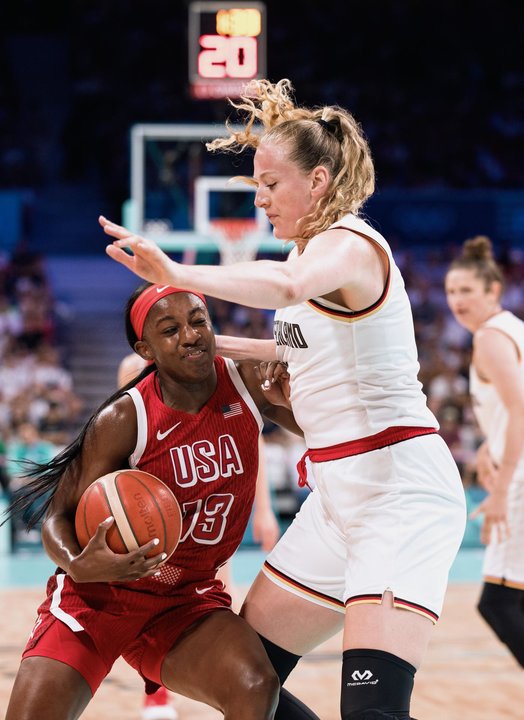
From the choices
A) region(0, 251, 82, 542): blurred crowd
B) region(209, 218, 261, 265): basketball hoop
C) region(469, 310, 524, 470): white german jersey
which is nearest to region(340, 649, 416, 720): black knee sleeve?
region(469, 310, 524, 470): white german jersey

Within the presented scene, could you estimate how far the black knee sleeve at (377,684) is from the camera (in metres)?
2.60

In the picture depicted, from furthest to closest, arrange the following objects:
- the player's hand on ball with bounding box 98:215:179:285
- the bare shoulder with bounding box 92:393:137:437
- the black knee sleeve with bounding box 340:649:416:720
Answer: the bare shoulder with bounding box 92:393:137:437 < the black knee sleeve with bounding box 340:649:416:720 < the player's hand on ball with bounding box 98:215:179:285

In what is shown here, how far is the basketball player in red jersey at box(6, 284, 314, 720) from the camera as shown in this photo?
2.95m

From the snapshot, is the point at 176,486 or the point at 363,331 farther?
the point at 176,486

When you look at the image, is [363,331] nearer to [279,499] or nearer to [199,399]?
[199,399]

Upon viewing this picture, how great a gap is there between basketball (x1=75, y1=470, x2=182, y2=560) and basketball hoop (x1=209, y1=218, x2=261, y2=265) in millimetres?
7550

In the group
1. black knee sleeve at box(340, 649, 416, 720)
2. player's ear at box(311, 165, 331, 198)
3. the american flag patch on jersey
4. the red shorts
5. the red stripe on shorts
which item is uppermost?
player's ear at box(311, 165, 331, 198)

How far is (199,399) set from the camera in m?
3.21

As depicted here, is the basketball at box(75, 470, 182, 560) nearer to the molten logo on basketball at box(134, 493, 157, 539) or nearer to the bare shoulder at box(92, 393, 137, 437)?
the molten logo on basketball at box(134, 493, 157, 539)

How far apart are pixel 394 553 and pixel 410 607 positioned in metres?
0.14

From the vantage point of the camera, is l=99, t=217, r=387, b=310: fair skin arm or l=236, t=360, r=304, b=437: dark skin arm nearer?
l=99, t=217, r=387, b=310: fair skin arm

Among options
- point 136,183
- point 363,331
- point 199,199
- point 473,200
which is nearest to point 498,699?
point 363,331

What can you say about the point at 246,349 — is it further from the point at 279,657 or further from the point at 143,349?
the point at 279,657

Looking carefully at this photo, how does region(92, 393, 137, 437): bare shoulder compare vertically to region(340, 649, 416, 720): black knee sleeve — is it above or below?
above
